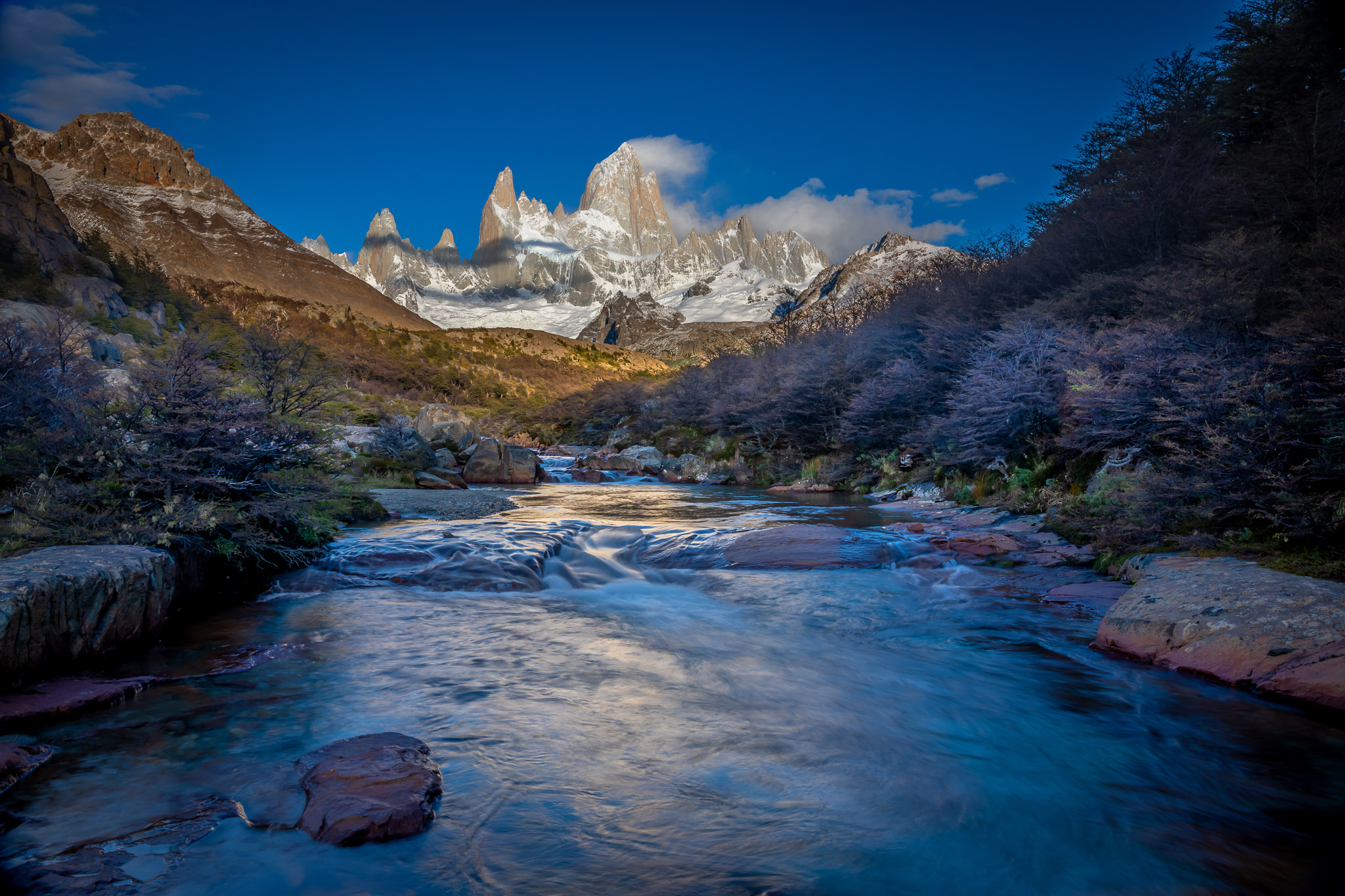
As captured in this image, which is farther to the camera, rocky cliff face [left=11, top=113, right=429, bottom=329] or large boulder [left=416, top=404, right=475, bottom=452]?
rocky cliff face [left=11, top=113, right=429, bottom=329]

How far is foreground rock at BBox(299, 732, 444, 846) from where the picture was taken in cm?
286

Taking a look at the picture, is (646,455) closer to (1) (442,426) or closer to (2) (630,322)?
(1) (442,426)

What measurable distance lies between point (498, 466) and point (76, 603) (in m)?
19.0

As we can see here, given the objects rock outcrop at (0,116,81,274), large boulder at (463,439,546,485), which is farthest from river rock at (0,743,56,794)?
rock outcrop at (0,116,81,274)

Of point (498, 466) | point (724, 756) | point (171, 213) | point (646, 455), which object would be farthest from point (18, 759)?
Answer: point (171, 213)

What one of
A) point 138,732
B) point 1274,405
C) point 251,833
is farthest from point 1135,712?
point 138,732

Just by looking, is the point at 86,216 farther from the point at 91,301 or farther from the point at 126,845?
the point at 126,845

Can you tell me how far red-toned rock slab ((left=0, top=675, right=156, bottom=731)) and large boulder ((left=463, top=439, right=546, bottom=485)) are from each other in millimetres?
18723

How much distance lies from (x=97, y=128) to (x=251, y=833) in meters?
130

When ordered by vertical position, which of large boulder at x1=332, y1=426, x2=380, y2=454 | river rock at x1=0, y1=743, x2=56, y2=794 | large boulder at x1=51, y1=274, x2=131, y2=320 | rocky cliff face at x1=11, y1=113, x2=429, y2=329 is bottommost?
river rock at x1=0, y1=743, x2=56, y2=794

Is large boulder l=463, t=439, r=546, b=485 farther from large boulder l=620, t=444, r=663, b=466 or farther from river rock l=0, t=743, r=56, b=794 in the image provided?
river rock l=0, t=743, r=56, b=794

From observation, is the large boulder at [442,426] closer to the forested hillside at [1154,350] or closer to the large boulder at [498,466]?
the large boulder at [498,466]

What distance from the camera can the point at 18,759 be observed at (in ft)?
10.6

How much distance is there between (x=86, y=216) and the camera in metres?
65.2
